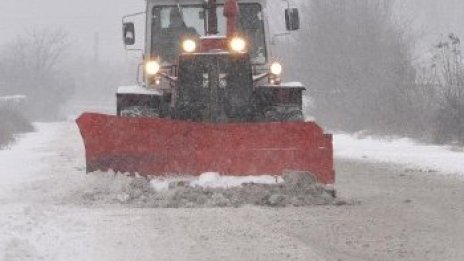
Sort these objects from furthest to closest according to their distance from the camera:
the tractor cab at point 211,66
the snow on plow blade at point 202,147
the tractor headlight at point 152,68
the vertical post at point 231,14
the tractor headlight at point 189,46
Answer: the tractor headlight at point 152,68 → the vertical post at point 231,14 → the tractor headlight at point 189,46 → the tractor cab at point 211,66 → the snow on plow blade at point 202,147

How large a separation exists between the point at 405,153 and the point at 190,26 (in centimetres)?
622

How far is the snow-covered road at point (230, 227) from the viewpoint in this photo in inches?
241

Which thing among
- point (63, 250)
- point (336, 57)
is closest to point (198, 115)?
point (63, 250)

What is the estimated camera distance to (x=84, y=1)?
11012cm

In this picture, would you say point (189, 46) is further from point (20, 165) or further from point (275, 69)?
point (20, 165)

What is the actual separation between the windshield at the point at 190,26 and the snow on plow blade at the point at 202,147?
2386 millimetres

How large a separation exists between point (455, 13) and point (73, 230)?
193 ft

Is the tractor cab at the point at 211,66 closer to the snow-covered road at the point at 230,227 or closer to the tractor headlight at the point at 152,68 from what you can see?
the tractor headlight at the point at 152,68

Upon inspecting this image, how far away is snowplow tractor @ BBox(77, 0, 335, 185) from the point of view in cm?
912

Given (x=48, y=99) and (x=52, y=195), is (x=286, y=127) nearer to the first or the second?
(x=52, y=195)

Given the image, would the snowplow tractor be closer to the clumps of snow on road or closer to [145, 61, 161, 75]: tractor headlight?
[145, 61, 161, 75]: tractor headlight

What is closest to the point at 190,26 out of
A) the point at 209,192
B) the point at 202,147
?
the point at 202,147

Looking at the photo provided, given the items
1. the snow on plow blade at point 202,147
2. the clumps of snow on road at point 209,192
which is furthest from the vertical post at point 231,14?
the clumps of snow on road at point 209,192

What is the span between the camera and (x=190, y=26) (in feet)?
37.6
